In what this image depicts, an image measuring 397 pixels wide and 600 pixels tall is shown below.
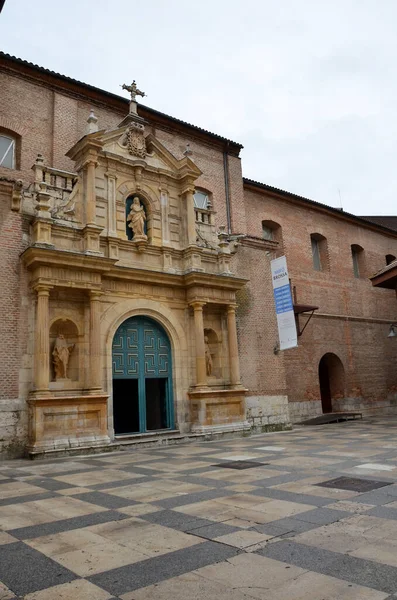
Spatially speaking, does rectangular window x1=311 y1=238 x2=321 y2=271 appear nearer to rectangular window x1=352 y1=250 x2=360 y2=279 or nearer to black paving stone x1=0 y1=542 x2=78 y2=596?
rectangular window x1=352 y1=250 x2=360 y2=279

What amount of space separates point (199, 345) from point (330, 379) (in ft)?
40.2

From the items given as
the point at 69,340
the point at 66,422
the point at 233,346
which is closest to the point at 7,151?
the point at 69,340

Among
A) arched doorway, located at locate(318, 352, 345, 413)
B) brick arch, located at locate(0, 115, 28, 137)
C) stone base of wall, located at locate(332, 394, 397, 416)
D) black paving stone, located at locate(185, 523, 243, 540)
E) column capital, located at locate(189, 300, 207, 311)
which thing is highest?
brick arch, located at locate(0, 115, 28, 137)

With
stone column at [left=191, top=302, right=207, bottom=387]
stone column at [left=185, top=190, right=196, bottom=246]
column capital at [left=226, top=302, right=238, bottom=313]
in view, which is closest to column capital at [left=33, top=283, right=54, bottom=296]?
stone column at [left=191, top=302, right=207, bottom=387]

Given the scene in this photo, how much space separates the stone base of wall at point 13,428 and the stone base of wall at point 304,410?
41.8 feet

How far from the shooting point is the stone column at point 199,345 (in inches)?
600

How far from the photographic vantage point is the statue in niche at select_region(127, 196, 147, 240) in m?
15.4

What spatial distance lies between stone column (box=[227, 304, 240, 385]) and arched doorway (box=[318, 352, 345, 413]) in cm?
991

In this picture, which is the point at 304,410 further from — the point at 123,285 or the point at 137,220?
the point at 137,220

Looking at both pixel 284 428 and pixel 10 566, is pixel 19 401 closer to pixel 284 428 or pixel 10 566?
pixel 10 566

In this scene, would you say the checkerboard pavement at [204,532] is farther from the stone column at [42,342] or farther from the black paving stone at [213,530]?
the stone column at [42,342]

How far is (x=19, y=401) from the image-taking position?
39.7ft

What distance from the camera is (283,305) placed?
17.3 meters

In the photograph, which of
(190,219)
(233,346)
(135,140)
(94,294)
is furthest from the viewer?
(190,219)
